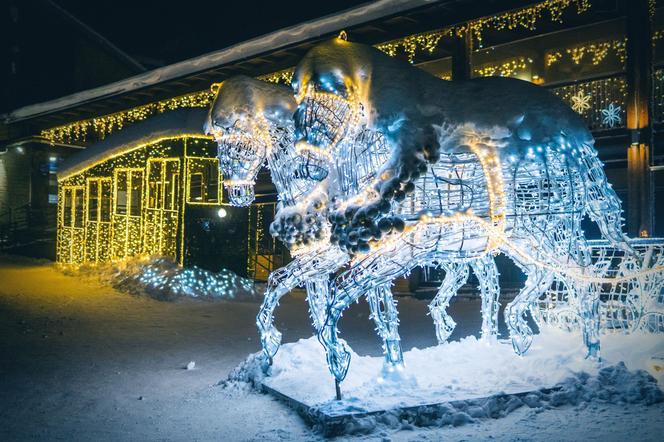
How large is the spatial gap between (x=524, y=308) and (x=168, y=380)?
3.71 meters

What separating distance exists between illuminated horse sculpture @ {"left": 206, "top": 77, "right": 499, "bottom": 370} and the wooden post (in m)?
6.82

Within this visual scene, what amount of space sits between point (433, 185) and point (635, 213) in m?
6.68

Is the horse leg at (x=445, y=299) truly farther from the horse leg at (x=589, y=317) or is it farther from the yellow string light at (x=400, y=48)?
the yellow string light at (x=400, y=48)

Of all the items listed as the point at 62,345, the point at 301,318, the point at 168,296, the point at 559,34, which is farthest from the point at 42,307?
the point at 559,34

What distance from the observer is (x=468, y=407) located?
4.77 m

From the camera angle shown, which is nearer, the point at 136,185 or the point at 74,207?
the point at 136,185

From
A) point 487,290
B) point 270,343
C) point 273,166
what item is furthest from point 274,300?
point 487,290

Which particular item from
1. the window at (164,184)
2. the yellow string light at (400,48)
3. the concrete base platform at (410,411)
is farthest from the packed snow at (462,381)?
the window at (164,184)

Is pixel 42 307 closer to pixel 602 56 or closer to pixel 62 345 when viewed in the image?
pixel 62 345

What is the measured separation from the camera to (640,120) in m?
10.5

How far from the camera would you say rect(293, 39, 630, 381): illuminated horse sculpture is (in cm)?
448

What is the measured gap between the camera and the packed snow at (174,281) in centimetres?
1213

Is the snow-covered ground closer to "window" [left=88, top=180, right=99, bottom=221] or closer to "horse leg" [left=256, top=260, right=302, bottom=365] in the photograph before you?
"horse leg" [left=256, top=260, right=302, bottom=365]

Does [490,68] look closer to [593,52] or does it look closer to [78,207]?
[593,52]
